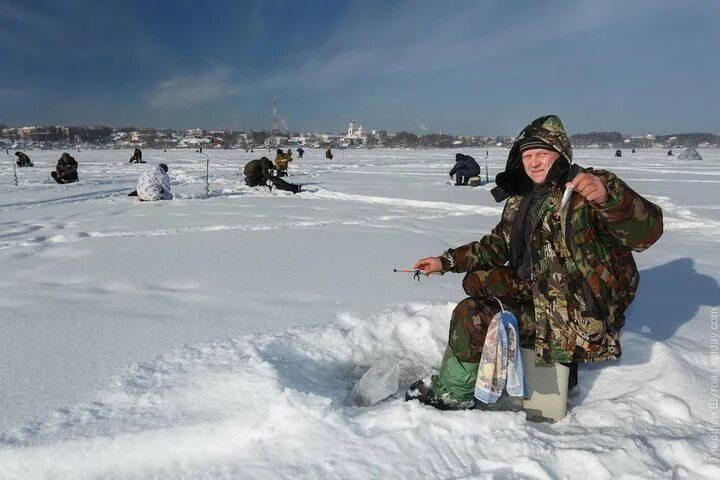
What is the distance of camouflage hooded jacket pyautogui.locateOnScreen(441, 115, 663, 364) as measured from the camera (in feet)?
4.94

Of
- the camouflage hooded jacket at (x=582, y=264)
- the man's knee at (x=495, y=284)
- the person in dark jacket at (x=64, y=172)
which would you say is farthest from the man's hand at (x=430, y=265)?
the person in dark jacket at (x=64, y=172)

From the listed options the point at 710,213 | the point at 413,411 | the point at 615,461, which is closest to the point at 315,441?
the point at 413,411

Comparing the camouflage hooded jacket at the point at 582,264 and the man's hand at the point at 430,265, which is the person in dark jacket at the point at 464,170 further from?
the camouflage hooded jacket at the point at 582,264

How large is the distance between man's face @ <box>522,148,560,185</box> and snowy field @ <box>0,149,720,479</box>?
97 centimetres

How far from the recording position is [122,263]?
4.38m

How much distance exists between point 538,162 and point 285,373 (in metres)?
1.48

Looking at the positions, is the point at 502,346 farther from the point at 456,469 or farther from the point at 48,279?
the point at 48,279

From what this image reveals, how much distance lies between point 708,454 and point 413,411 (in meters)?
1.03

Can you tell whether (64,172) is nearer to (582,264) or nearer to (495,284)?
(495,284)

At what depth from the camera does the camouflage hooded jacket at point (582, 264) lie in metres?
1.51

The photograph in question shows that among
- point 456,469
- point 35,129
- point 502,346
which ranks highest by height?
point 35,129

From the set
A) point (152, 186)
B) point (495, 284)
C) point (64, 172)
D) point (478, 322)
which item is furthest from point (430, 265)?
point (64, 172)

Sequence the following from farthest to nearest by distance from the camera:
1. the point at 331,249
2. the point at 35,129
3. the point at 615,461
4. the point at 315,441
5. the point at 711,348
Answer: the point at 35,129, the point at 331,249, the point at 711,348, the point at 315,441, the point at 615,461

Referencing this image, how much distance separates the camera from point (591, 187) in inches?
57.4
